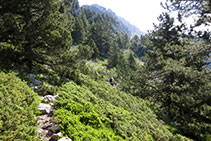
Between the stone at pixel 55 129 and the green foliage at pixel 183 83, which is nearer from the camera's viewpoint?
the stone at pixel 55 129

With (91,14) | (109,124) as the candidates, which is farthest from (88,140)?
(91,14)

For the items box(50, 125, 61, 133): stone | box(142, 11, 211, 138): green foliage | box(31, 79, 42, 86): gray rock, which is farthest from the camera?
box(142, 11, 211, 138): green foliage

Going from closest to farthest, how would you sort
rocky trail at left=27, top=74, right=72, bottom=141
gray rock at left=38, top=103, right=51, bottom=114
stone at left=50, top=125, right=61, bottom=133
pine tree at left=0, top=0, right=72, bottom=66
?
rocky trail at left=27, top=74, right=72, bottom=141
stone at left=50, top=125, right=61, bottom=133
gray rock at left=38, top=103, right=51, bottom=114
pine tree at left=0, top=0, right=72, bottom=66

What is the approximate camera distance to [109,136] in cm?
494

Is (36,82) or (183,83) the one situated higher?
(183,83)

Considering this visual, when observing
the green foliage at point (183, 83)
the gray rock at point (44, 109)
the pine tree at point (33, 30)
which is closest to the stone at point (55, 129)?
the gray rock at point (44, 109)

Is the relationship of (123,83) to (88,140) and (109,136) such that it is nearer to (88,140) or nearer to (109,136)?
(109,136)

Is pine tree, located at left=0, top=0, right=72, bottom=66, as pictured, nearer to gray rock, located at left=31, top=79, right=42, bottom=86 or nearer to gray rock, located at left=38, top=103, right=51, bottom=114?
gray rock, located at left=31, top=79, right=42, bottom=86

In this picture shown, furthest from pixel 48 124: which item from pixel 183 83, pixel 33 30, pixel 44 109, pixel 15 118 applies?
pixel 183 83

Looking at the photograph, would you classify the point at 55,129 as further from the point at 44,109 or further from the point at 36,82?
the point at 36,82

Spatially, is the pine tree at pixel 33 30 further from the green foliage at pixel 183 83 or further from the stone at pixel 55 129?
the green foliage at pixel 183 83

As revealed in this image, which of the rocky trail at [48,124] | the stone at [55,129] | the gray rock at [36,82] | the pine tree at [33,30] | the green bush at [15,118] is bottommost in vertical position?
the gray rock at [36,82]

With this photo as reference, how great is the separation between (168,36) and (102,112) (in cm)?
1502

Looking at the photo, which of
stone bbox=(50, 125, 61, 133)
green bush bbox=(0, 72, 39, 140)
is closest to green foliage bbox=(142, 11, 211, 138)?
stone bbox=(50, 125, 61, 133)
